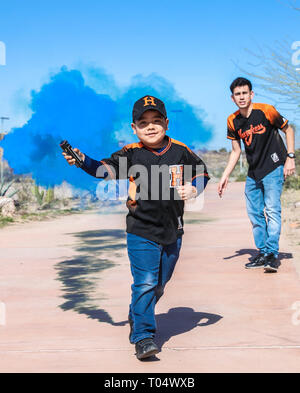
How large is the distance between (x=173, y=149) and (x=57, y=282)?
2584 mm

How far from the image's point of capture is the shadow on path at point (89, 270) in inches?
207

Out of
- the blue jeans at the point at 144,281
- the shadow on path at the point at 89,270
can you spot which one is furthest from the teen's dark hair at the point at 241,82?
the blue jeans at the point at 144,281

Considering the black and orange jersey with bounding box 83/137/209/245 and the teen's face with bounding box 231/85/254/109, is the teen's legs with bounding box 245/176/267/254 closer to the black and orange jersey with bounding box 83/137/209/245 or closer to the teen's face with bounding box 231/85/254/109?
the teen's face with bounding box 231/85/254/109

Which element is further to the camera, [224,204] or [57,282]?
[224,204]

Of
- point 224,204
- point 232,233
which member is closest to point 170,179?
point 232,233

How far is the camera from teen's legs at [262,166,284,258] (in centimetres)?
657

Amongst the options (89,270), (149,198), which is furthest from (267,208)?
(149,198)

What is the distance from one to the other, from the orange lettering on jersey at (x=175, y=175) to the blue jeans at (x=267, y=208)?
2591 mm

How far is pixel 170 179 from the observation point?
13.6ft

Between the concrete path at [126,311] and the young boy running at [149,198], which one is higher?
the young boy running at [149,198]

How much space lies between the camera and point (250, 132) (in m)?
6.59

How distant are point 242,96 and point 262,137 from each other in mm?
446

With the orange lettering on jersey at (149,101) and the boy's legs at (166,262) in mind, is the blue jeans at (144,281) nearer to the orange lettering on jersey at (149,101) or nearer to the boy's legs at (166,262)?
the boy's legs at (166,262)

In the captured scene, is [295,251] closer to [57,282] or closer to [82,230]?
[57,282]
